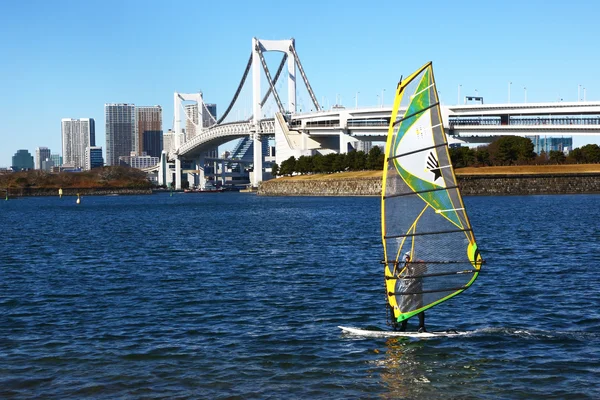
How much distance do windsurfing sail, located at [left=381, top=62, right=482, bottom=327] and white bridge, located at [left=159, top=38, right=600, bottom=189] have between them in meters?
98.3

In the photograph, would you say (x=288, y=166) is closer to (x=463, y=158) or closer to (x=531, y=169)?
(x=463, y=158)

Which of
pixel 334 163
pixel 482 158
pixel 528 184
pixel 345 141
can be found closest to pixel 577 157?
pixel 482 158

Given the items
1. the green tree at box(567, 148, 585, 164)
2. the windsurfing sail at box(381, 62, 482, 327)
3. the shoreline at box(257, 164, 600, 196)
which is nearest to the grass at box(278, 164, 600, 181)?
the shoreline at box(257, 164, 600, 196)

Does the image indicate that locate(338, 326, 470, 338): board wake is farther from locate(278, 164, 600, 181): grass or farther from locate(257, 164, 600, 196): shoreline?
locate(278, 164, 600, 181): grass

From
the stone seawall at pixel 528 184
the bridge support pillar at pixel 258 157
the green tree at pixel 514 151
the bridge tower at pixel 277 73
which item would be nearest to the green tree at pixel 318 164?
the bridge tower at pixel 277 73

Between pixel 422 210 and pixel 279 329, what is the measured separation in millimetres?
4548

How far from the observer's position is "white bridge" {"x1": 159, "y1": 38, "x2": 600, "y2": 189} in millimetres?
112375

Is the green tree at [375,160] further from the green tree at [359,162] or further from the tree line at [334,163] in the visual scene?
the green tree at [359,162]

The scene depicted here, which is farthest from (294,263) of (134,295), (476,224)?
(476,224)

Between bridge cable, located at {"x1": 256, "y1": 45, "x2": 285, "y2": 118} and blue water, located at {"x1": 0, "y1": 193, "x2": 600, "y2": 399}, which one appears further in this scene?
bridge cable, located at {"x1": 256, "y1": 45, "x2": 285, "y2": 118}

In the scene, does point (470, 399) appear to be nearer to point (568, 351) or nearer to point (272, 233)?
point (568, 351)

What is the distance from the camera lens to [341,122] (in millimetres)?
135750

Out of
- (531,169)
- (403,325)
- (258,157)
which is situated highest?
(258,157)

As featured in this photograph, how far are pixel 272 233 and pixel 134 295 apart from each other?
24.8 metres
